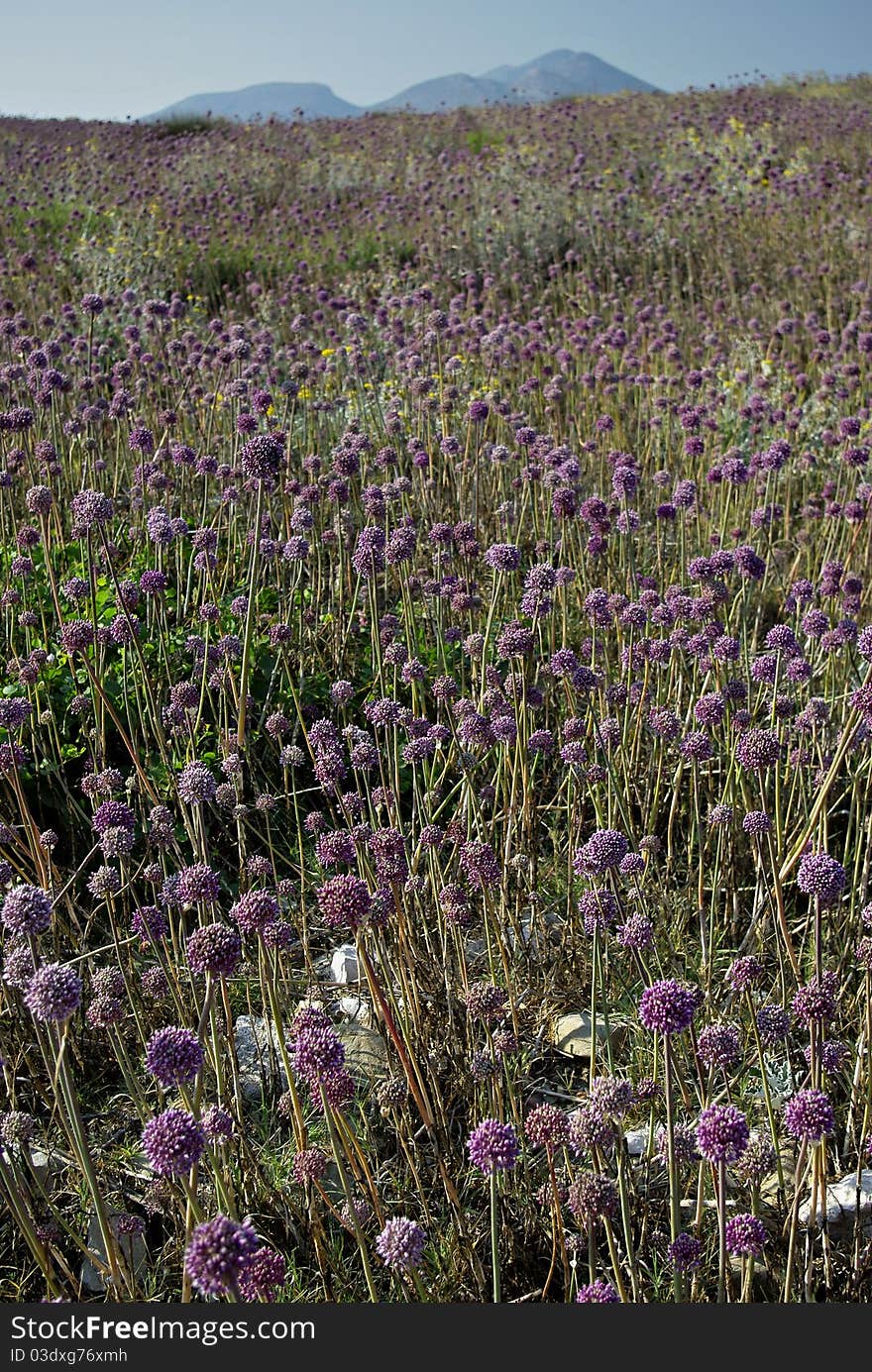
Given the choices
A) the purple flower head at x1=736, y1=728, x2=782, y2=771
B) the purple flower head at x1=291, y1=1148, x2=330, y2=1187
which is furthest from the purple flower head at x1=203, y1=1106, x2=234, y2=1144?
the purple flower head at x1=736, y1=728, x2=782, y2=771

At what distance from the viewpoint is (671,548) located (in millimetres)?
5078

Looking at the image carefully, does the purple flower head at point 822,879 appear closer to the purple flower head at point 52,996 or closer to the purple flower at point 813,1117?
the purple flower at point 813,1117

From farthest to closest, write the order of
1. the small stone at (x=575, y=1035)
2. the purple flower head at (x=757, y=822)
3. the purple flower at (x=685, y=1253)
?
the small stone at (x=575, y=1035) < the purple flower head at (x=757, y=822) < the purple flower at (x=685, y=1253)

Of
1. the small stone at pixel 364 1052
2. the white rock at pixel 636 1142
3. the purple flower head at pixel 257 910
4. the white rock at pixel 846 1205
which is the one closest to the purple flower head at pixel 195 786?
the purple flower head at pixel 257 910

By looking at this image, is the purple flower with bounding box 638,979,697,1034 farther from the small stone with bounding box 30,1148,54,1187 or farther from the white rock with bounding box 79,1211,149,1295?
the small stone with bounding box 30,1148,54,1187

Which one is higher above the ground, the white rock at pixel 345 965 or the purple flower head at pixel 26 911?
the purple flower head at pixel 26 911

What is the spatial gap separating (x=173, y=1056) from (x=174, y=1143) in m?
0.13

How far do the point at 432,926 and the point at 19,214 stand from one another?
482 inches

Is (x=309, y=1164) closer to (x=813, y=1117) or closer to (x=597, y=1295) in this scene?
(x=597, y=1295)

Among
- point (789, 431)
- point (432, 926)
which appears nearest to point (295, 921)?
point (432, 926)

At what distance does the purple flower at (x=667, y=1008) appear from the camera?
5.19ft

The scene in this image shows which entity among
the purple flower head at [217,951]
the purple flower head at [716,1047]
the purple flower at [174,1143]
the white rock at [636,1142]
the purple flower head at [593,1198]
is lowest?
the white rock at [636,1142]

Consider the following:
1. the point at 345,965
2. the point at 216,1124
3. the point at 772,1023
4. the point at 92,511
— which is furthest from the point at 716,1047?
the point at 92,511

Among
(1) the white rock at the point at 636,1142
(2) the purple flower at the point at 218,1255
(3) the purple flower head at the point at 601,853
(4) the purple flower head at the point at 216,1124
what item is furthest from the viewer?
(1) the white rock at the point at 636,1142
